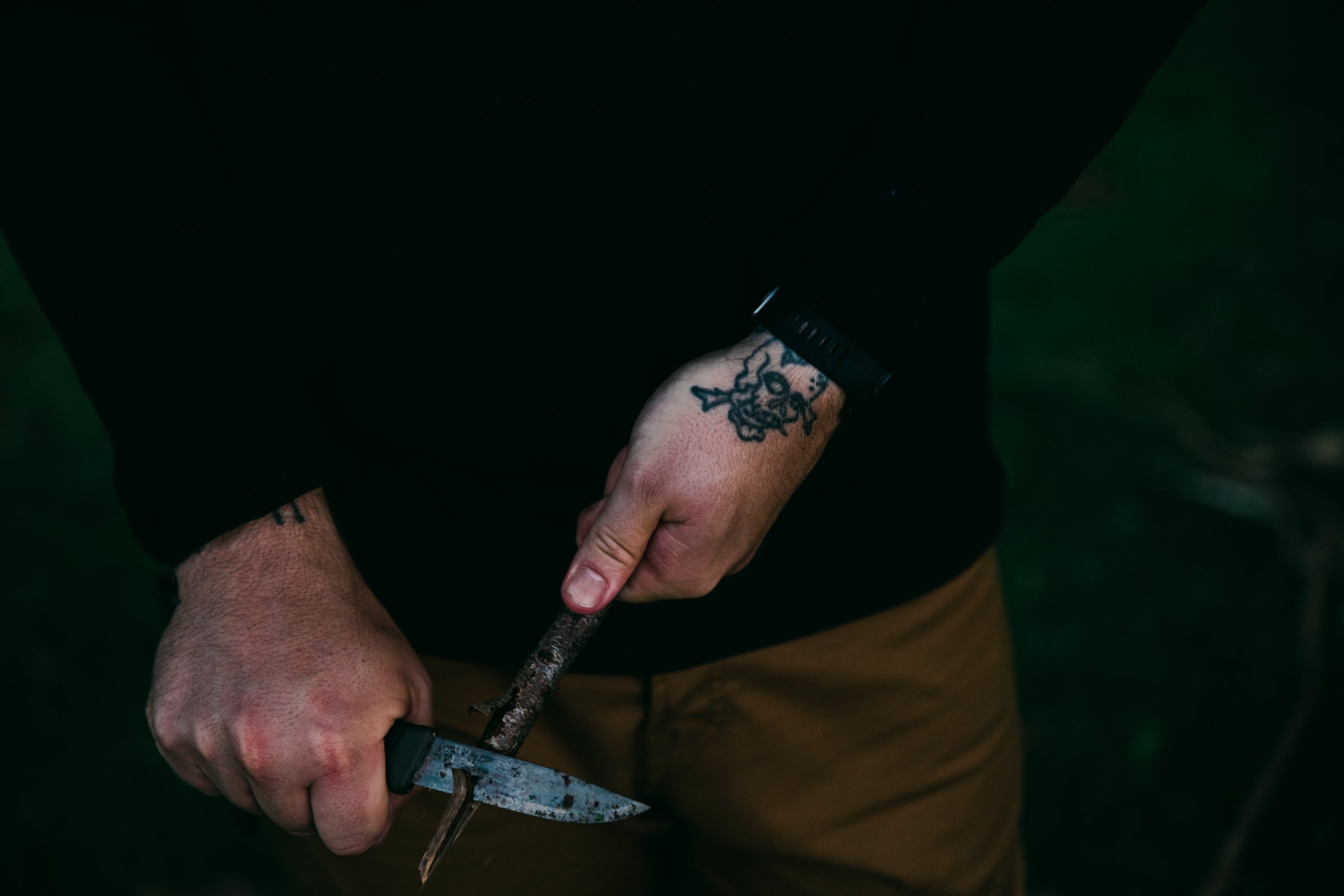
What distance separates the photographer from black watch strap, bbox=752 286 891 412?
4.37ft

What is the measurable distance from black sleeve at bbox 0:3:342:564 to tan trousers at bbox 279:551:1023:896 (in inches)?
20.6

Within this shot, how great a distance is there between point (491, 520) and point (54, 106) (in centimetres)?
92

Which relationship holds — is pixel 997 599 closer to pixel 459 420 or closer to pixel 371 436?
pixel 459 420

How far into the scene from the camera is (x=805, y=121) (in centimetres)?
138

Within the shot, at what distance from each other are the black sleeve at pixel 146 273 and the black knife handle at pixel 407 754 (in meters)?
0.41

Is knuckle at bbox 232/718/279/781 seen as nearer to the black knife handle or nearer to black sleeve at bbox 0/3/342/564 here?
the black knife handle

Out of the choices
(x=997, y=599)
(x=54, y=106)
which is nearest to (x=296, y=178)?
(x=54, y=106)

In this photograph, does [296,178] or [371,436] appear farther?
[371,436]

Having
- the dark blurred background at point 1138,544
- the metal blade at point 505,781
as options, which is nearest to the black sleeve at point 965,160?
the metal blade at point 505,781

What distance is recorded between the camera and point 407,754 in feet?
4.16

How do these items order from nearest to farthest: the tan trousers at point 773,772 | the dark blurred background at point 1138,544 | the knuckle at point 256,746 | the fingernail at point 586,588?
the knuckle at point 256,746 < the fingernail at point 586,588 < the tan trousers at point 773,772 < the dark blurred background at point 1138,544

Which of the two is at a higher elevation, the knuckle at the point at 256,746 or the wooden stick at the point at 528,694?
the wooden stick at the point at 528,694

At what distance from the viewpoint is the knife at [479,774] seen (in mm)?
1251

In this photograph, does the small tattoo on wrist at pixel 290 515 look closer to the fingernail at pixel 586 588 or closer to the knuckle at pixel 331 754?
the knuckle at pixel 331 754
